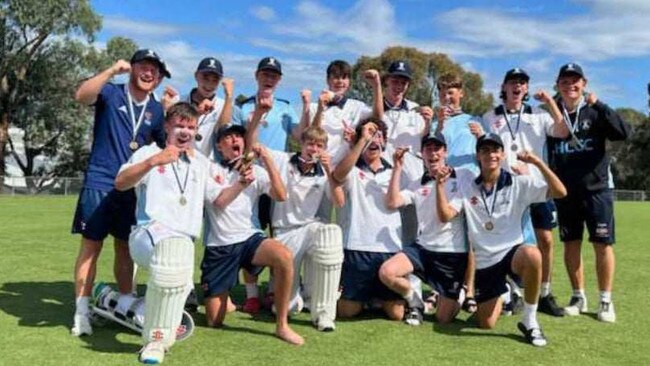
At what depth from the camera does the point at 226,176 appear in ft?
19.2

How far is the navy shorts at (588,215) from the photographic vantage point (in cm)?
Result: 642

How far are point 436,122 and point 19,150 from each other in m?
39.5

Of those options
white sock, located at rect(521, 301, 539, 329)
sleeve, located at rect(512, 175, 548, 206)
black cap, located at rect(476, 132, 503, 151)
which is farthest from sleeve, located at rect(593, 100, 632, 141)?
white sock, located at rect(521, 301, 539, 329)

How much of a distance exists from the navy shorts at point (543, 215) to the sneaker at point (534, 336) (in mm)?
1363

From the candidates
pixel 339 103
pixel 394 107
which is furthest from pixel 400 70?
pixel 339 103

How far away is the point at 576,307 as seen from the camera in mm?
6574

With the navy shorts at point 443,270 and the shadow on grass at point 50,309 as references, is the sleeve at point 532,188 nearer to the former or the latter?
the navy shorts at point 443,270

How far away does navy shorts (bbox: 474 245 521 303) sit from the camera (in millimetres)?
5832

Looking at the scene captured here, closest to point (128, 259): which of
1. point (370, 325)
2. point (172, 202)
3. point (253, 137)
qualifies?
point (172, 202)

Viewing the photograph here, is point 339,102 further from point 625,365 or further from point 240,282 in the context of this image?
point 625,365

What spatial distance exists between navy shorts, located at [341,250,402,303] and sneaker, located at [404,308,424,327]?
0.57 ft

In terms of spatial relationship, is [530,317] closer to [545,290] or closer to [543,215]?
[545,290]

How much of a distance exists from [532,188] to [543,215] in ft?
3.16

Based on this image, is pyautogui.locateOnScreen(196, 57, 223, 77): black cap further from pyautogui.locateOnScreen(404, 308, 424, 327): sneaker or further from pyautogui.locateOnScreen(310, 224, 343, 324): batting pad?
pyautogui.locateOnScreen(404, 308, 424, 327): sneaker
